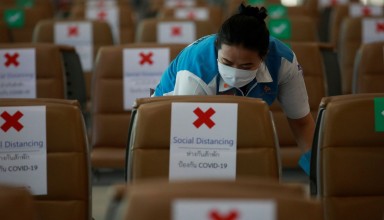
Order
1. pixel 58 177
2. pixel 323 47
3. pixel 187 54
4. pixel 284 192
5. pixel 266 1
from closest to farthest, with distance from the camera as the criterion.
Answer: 1. pixel 284 192
2. pixel 58 177
3. pixel 187 54
4. pixel 323 47
5. pixel 266 1

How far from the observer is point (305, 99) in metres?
3.02

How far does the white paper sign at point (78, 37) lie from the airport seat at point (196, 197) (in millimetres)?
3643

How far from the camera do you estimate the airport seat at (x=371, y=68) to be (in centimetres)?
414

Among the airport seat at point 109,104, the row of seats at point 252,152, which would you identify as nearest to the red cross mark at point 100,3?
the airport seat at point 109,104

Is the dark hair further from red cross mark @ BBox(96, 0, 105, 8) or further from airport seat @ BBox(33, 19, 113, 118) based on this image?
red cross mark @ BBox(96, 0, 105, 8)

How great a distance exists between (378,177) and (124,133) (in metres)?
1.82

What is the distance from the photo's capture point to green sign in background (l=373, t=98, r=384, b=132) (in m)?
2.62

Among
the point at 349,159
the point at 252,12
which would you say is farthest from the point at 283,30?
the point at 349,159

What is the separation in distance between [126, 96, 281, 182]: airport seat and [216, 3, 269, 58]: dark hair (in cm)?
24

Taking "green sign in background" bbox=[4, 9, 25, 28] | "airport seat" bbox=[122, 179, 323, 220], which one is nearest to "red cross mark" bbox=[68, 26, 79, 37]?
"green sign in background" bbox=[4, 9, 25, 28]

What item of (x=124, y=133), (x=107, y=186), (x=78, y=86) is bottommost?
(x=107, y=186)

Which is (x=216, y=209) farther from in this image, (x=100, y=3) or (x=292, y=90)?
(x=100, y=3)

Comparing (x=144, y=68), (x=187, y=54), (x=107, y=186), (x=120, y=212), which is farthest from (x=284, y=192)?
(x=107, y=186)

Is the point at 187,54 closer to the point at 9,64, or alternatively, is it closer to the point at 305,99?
the point at 305,99
